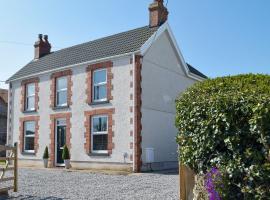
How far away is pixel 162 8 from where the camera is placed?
19.3 metres

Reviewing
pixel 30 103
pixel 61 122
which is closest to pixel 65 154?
pixel 61 122

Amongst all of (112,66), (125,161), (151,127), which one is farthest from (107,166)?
(112,66)

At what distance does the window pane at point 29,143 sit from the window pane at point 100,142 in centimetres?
544

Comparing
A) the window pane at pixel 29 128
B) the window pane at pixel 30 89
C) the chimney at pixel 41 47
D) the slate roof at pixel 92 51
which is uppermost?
the chimney at pixel 41 47

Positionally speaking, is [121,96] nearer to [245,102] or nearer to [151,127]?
[151,127]

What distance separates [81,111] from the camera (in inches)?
753

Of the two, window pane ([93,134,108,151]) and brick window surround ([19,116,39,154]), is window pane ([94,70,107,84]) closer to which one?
window pane ([93,134,108,151])

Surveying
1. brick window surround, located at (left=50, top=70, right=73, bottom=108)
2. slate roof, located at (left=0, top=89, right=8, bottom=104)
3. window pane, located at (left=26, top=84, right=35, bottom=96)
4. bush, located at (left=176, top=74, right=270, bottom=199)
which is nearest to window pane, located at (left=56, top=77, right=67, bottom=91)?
brick window surround, located at (left=50, top=70, right=73, bottom=108)

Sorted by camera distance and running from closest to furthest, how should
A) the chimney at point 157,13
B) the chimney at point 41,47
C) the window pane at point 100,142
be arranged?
the window pane at point 100,142 < the chimney at point 157,13 < the chimney at point 41,47

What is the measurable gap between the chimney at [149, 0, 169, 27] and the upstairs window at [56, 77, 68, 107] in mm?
5859

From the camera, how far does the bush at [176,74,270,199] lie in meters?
5.66

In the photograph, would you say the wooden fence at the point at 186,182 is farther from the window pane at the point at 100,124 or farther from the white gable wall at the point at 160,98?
the window pane at the point at 100,124

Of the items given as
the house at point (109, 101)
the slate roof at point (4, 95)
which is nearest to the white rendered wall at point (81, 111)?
the house at point (109, 101)

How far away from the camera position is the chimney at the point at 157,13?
19.0 metres
